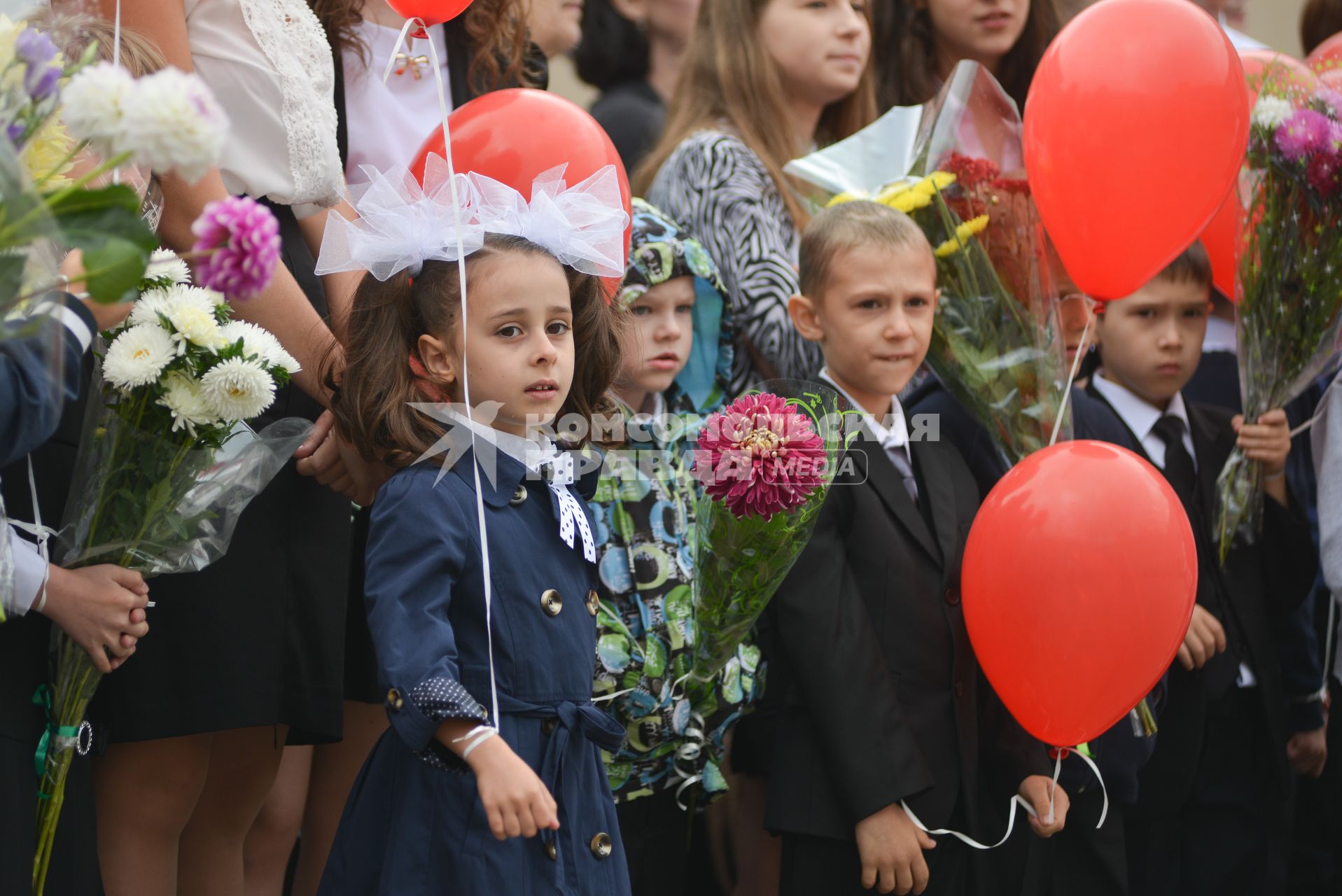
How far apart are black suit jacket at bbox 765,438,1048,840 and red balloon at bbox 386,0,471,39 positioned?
1.20 m

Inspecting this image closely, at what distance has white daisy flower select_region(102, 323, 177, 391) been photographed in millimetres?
2123

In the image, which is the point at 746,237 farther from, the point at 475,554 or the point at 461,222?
the point at 475,554

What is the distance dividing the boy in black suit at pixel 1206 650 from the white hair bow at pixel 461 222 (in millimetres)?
1792

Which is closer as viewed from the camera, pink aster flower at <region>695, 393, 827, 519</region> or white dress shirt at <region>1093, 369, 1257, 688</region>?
pink aster flower at <region>695, 393, 827, 519</region>

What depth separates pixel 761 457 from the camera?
242 centimetres

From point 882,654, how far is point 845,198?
3.48 ft

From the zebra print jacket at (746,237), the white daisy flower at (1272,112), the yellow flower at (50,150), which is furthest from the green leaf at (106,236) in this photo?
the white daisy flower at (1272,112)

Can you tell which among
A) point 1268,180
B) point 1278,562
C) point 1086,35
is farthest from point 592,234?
point 1278,562

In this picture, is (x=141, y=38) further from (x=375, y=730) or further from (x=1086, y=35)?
(x=1086, y=35)

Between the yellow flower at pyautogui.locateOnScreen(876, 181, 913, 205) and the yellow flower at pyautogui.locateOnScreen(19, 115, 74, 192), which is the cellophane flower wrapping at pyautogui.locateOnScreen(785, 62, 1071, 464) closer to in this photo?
the yellow flower at pyautogui.locateOnScreen(876, 181, 913, 205)

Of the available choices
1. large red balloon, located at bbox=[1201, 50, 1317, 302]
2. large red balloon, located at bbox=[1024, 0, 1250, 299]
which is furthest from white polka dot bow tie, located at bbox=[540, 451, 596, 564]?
large red balloon, located at bbox=[1201, 50, 1317, 302]

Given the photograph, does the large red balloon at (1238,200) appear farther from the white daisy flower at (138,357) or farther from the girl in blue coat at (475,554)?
the white daisy flower at (138,357)

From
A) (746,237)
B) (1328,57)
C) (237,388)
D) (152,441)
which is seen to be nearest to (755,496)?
(237,388)

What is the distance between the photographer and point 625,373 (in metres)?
3.21
